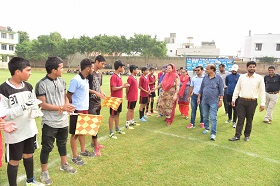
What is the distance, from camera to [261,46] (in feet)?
152

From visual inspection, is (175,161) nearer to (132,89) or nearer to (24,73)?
(132,89)

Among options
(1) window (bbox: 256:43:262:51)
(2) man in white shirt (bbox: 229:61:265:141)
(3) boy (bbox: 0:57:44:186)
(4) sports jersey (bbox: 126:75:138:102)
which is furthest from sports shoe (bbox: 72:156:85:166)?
(1) window (bbox: 256:43:262:51)

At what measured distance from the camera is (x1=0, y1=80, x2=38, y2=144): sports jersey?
2609mm

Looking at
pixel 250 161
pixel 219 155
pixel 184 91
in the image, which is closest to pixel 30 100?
pixel 219 155

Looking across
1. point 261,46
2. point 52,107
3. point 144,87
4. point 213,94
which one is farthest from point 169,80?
point 261,46

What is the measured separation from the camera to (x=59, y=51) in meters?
46.5

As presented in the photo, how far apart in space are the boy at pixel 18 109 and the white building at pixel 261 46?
155 feet

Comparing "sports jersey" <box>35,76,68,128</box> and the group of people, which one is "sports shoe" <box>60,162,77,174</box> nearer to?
the group of people

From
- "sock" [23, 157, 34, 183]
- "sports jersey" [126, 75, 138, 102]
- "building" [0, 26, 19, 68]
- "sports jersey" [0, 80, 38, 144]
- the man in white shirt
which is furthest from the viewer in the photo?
"building" [0, 26, 19, 68]

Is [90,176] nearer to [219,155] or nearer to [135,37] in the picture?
[219,155]

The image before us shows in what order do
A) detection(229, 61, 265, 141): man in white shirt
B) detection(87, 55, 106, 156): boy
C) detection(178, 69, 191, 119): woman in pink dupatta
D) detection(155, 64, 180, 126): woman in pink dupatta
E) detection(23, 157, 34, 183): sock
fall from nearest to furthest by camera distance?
detection(23, 157, 34, 183): sock < detection(87, 55, 106, 156): boy < detection(229, 61, 265, 141): man in white shirt < detection(155, 64, 180, 126): woman in pink dupatta < detection(178, 69, 191, 119): woman in pink dupatta

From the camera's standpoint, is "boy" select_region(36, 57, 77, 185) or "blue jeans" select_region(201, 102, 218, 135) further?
"blue jeans" select_region(201, 102, 218, 135)

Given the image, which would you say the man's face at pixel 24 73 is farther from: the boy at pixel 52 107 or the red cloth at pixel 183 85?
the red cloth at pixel 183 85

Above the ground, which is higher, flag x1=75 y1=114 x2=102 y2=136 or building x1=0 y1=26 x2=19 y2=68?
building x1=0 y1=26 x2=19 y2=68
